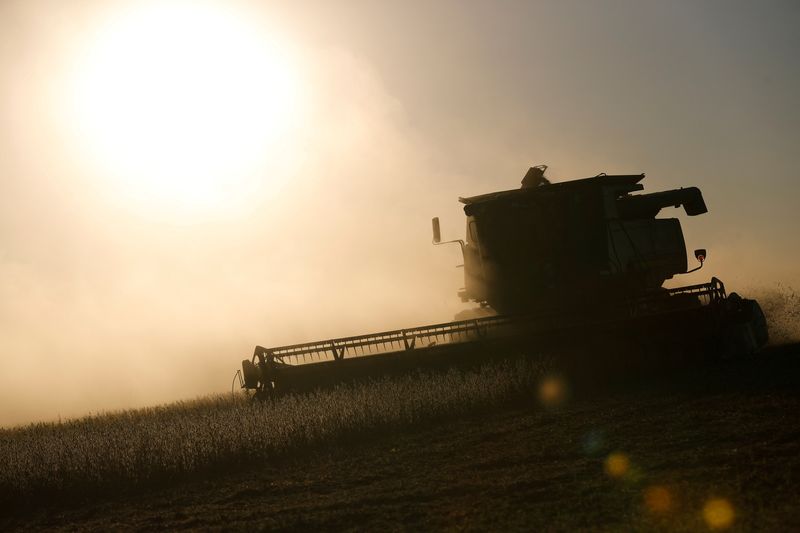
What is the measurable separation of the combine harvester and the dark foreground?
2184mm

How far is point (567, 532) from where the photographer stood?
7559 mm

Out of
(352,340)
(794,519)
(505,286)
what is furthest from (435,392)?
(794,519)

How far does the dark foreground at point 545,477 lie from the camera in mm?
8094

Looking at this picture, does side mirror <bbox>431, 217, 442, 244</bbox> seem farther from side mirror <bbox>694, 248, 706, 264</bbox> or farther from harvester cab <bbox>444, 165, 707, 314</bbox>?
side mirror <bbox>694, 248, 706, 264</bbox>

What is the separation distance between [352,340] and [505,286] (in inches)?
147

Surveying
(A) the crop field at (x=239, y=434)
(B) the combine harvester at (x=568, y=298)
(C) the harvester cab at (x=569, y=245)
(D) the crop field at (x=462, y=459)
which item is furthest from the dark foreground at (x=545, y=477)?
(C) the harvester cab at (x=569, y=245)

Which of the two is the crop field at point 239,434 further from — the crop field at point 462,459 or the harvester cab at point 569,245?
the harvester cab at point 569,245

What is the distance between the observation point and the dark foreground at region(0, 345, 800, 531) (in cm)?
809

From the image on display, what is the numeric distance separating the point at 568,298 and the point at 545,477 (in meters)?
8.84

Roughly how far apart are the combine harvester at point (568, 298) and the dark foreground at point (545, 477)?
7.17ft

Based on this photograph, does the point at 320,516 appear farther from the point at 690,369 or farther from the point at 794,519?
the point at 690,369

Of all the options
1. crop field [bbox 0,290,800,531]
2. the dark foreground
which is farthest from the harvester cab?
the dark foreground

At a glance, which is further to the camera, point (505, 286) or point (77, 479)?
point (505, 286)

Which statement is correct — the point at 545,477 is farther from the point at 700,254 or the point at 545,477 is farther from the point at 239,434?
the point at 700,254
